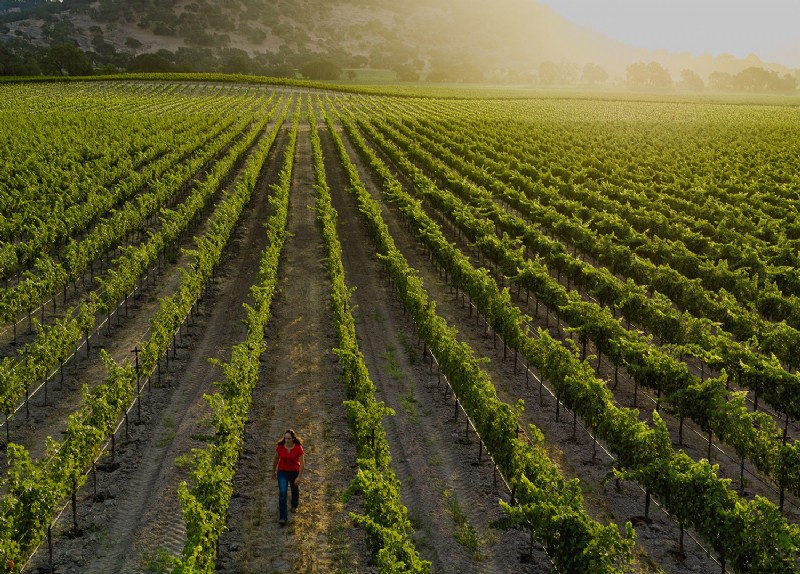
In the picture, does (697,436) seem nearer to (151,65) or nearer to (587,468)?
(587,468)

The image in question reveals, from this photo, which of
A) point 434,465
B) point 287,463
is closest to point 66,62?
point 434,465

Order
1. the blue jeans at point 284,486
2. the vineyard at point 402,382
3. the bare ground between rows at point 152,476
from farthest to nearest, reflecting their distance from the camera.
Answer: the blue jeans at point 284,486 < the bare ground between rows at point 152,476 < the vineyard at point 402,382

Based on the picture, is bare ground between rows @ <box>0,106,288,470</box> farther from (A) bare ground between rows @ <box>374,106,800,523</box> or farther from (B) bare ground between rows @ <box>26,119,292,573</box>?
(A) bare ground between rows @ <box>374,106,800,523</box>

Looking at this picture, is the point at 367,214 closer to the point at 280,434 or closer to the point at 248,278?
the point at 248,278

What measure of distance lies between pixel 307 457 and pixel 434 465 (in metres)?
2.95

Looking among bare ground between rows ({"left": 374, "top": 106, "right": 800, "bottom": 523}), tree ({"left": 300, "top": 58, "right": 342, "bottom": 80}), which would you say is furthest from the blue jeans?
tree ({"left": 300, "top": 58, "right": 342, "bottom": 80})

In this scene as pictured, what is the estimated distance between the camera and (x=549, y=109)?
116m

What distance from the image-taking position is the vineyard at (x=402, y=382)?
46.6 ft

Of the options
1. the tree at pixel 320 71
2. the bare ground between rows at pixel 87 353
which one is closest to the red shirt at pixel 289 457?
the bare ground between rows at pixel 87 353

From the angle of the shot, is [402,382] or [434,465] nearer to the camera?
[434,465]

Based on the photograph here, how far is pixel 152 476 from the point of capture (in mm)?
16953

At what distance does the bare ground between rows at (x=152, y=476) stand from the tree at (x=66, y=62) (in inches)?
4806

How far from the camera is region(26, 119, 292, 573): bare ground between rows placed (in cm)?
1436

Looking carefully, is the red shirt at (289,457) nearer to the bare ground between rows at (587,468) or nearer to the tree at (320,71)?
the bare ground between rows at (587,468)
